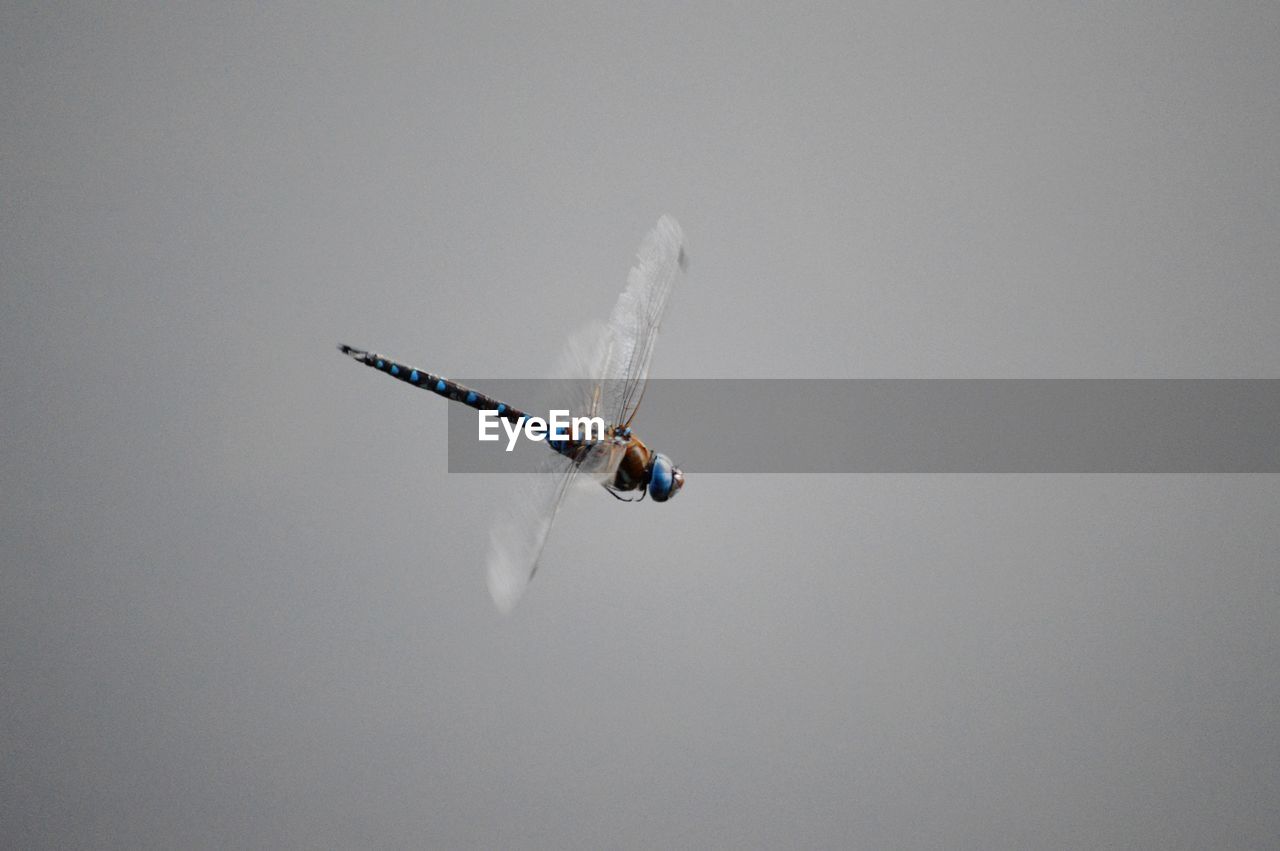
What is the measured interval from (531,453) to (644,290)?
710 millimetres

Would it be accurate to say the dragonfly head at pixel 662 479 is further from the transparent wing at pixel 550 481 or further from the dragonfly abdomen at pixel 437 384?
the dragonfly abdomen at pixel 437 384

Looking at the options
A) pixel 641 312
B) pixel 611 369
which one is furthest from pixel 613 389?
pixel 641 312

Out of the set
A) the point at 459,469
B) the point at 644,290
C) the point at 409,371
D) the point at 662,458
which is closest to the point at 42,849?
the point at 459,469

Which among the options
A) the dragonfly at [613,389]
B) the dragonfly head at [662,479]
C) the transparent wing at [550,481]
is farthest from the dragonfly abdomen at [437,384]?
the dragonfly head at [662,479]

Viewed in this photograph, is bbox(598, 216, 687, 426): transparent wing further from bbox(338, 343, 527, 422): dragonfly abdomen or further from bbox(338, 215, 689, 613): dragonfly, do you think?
bbox(338, 343, 527, 422): dragonfly abdomen

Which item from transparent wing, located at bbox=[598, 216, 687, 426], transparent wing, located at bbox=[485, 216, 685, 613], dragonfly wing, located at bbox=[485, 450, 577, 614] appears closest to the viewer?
dragonfly wing, located at bbox=[485, 450, 577, 614]

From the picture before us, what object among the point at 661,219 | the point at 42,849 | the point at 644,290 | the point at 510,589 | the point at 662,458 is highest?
the point at 661,219

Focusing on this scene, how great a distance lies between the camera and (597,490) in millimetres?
2732

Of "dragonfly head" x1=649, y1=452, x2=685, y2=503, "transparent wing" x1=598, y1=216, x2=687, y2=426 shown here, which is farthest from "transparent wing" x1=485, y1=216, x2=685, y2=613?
"dragonfly head" x1=649, y1=452, x2=685, y2=503

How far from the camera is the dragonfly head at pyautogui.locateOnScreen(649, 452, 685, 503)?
2.84 meters

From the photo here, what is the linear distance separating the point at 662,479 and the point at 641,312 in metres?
0.61

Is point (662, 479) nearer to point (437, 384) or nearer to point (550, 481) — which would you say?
point (550, 481)

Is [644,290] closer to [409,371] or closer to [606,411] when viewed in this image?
[606,411]

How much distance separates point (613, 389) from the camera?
2.83 meters
